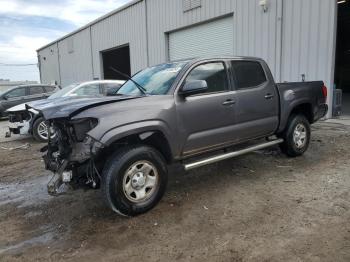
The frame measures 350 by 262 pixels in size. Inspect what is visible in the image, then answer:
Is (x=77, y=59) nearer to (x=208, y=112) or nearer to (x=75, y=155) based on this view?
(x=208, y=112)

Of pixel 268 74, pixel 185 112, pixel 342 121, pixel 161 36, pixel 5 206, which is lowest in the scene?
pixel 5 206

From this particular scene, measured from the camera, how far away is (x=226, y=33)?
11992 mm

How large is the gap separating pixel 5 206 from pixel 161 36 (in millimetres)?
11744

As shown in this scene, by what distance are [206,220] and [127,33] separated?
1519cm

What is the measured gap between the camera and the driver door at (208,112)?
4.28 meters

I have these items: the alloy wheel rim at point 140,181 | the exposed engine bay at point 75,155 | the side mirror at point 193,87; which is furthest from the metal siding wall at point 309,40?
the exposed engine bay at point 75,155

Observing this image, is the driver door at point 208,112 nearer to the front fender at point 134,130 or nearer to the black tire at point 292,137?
the front fender at point 134,130

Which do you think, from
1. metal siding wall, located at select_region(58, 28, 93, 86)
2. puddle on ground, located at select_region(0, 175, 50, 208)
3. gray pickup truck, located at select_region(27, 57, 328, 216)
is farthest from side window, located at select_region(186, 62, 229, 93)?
metal siding wall, located at select_region(58, 28, 93, 86)

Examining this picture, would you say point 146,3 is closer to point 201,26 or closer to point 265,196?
point 201,26

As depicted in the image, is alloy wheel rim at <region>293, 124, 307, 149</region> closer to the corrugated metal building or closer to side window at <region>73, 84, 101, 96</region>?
the corrugated metal building

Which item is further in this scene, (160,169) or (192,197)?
(192,197)

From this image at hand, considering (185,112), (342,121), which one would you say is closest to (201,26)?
(342,121)

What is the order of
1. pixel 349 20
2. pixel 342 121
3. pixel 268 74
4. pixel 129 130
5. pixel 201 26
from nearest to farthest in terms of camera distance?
1. pixel 129 130
2. pixel 268 74
3. pixel 342 121
4. pixel 201 26
5. pixel 349 20

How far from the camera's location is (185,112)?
4242 millimetres
